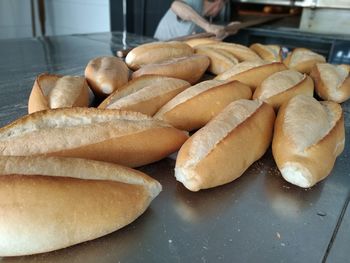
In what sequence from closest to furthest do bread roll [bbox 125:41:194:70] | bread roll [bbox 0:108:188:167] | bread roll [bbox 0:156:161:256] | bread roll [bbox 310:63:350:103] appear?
1. bread roll [bbox 0:156:161:256]
2. bread roll [bbox 0:108:188:167]
3. bread roll [bbox 310:63:350:103]
4. bread roll [bbox 125:41:194:70]

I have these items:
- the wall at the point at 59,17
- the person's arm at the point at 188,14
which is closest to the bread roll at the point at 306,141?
the person's arm at the point at 188,14

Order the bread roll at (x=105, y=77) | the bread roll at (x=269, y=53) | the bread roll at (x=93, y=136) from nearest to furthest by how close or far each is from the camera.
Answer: the bread roll at (x=93, y=136) → the bread roll at (x=105, y=77) → the bread roll at (x=269, y=53)

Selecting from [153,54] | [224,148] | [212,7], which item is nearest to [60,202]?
[224,148]

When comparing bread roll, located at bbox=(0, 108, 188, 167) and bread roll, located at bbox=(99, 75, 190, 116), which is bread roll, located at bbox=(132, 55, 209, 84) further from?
bread roll, located at bbox=(0, 108, 188, 167)

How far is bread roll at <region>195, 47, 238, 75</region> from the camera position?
3.31 feet

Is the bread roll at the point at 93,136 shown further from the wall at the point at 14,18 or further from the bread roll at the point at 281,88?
the wall at the point at 14,18

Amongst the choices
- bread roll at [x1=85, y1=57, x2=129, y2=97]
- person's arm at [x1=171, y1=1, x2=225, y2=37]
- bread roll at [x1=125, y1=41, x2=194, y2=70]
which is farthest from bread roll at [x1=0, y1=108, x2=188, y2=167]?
person's arm at [x1=171, y1=1, x2=225, y2=37]

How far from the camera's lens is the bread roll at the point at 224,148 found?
501 millimetres

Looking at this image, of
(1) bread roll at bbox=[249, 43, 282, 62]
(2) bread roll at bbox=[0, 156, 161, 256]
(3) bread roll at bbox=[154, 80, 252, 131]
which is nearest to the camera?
(2) bread roll at bbox=[0, 156, 161, 256]

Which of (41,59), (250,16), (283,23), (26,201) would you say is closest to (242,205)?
(26,201)

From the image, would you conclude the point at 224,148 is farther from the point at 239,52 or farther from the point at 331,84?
the point at 239,52

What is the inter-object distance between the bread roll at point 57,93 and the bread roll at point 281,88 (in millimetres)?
394

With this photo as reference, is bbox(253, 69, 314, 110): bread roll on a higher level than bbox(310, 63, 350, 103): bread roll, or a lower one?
higher

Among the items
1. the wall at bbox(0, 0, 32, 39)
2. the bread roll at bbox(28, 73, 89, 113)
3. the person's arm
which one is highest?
the person's arm
